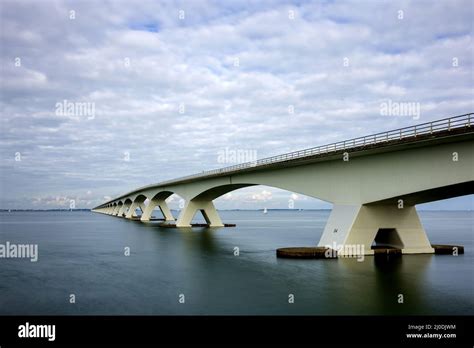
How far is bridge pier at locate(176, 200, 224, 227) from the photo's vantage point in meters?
77.3

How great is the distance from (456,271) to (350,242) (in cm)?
725

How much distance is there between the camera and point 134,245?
49.0 metres

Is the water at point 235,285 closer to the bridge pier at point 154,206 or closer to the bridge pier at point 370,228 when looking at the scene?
the bridge pier at point 370,228

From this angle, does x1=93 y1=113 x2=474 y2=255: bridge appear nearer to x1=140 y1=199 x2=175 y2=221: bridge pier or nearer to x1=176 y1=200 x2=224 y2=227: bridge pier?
x1=176 y1=200 x2=224 y2=227: bridge pier

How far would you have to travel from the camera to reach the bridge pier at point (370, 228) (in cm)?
3259

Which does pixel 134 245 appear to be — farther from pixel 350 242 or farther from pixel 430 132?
pixel 430 132

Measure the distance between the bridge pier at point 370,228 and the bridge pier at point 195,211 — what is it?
144ft

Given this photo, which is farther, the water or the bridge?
the bridge

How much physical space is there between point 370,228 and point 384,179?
4.37 meters

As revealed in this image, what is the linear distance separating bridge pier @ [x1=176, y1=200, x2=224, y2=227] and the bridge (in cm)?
3390
